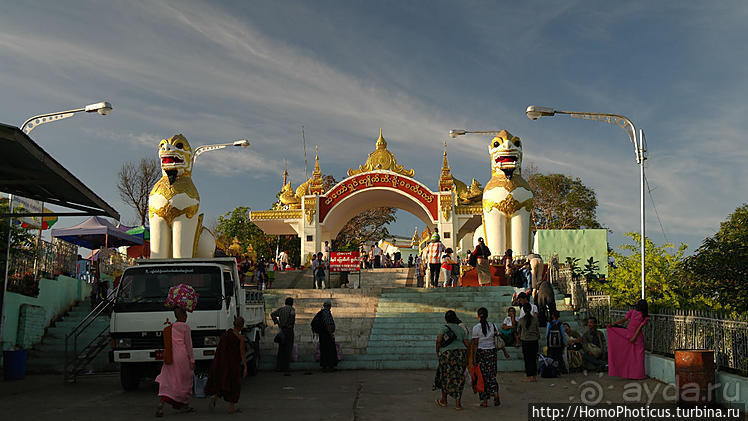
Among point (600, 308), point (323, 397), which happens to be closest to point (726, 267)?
point (600, 308)

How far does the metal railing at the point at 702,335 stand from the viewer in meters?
9.44

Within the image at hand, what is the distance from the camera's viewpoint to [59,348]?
16.8 metres

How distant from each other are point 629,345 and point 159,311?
8312 millimetres

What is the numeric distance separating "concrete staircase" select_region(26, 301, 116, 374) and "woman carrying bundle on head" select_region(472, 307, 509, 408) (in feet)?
31.3

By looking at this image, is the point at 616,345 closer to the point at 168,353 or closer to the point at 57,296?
the point at 168,353

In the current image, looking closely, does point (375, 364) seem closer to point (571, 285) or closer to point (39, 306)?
point (571, 285)

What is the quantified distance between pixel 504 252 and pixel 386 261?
13.6 metres

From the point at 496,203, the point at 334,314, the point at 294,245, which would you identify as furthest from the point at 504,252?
the point at 294,245

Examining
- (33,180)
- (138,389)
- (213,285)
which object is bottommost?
(138,389)

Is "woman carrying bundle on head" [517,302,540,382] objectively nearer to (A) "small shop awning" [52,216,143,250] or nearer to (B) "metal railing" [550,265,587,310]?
(B) "metal railing" [550,265,587,310]

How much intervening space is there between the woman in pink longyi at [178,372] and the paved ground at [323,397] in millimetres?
230

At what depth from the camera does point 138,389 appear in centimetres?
1180

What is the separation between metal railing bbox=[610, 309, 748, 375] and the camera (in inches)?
372

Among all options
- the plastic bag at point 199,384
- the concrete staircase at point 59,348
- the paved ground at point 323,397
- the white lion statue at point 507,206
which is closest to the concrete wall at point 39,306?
the concrete staircase at point 59,348
